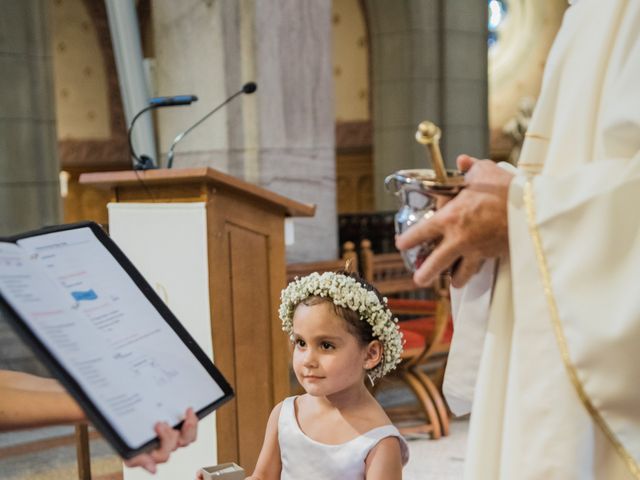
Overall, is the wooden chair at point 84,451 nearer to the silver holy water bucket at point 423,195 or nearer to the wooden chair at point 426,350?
the wooden chair at point 426,350

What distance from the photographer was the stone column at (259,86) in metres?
6.35

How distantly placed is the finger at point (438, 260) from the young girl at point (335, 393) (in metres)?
0.97

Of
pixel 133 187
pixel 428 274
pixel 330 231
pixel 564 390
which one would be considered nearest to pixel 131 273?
pixel 428 274

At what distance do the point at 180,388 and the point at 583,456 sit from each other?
81 centimetres

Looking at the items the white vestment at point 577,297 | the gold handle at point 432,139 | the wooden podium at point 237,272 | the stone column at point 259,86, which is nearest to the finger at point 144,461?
the white vestment at point 577,297

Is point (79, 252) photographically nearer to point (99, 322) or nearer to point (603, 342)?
point (99, 322)

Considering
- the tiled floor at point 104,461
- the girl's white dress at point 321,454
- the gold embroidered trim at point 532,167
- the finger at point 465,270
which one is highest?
the gold embroidered trim at point 532,167

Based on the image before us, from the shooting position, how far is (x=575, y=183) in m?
1.61

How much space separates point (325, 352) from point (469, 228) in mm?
1062

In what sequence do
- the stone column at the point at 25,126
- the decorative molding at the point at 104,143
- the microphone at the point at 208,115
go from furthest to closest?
the decorative molding at the point at 104,143
the stone column at the point at 25,126
the microphone at the point at 208,115

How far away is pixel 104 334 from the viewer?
1.78 metres

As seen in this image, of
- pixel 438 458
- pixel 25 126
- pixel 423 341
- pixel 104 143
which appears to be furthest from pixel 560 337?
pixel 104 143

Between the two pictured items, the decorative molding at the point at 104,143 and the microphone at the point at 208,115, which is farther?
the decorative molding at the point at 104,143

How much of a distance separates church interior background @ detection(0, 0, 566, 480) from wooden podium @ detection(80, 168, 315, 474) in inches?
7.2
